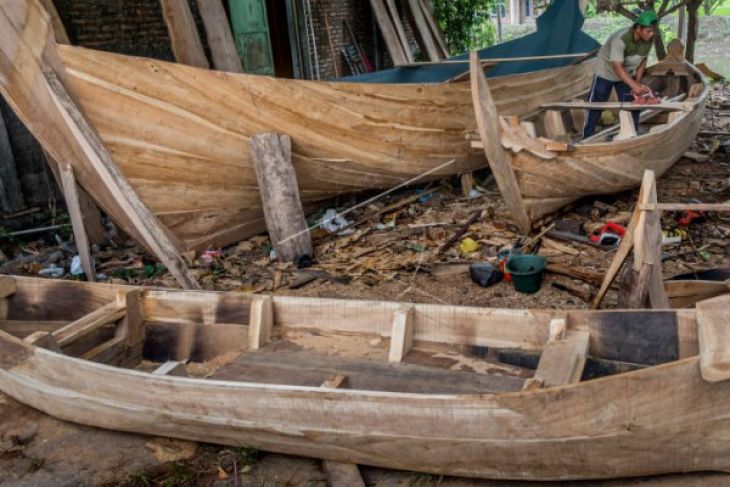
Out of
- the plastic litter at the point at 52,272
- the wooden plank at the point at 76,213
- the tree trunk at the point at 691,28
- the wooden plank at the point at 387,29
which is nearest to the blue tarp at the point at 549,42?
the wooden plank at the point at 387,29

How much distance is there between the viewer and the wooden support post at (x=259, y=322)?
389 centimetres

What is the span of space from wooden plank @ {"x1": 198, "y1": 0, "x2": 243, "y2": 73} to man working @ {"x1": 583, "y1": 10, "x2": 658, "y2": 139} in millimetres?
3945

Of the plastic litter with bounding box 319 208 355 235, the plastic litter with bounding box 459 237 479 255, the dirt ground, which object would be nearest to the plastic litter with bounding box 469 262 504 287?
the dirt ground

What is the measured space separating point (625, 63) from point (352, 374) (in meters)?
5.51

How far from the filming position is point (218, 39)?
273 inches

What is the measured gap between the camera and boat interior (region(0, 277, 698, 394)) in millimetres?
3221

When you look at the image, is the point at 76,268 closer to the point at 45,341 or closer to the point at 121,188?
the point at 121,188

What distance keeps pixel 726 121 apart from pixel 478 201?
233 inches

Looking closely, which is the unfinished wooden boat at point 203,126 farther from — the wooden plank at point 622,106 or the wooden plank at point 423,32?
the wooden plank at point 423,32

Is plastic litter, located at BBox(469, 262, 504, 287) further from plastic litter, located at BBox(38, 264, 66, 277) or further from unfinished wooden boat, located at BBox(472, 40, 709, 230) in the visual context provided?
plastic litter, located at BBox(38, 264, 66, 277)

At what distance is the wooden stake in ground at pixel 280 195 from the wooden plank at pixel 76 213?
1.46 metres

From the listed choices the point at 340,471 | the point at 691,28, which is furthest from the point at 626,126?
the point at 691,28

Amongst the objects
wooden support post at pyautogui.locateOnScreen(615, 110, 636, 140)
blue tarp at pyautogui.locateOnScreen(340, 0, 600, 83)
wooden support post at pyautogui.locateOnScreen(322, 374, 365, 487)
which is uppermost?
blue tarp at pyautogui.locateOnScreen(340, 0, 600, 83)

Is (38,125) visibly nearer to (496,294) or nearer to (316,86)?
(316,86)
